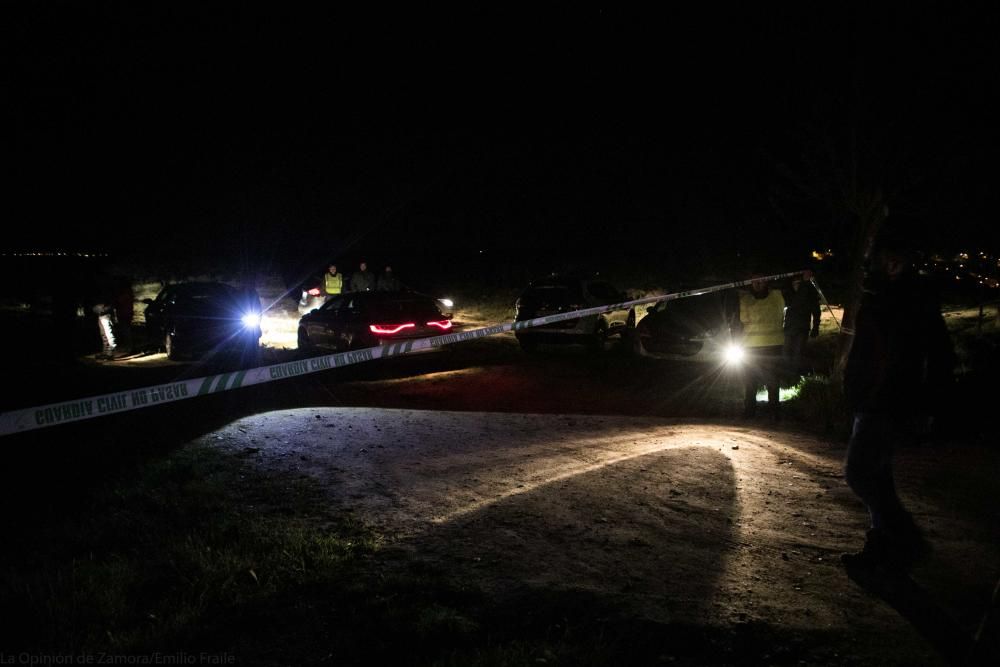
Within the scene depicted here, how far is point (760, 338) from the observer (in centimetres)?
856

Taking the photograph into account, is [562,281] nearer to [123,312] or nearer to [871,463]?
[123,312]

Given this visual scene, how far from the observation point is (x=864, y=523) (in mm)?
4477

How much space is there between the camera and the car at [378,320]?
12.7 metres

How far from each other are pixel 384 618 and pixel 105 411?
8.63 ft

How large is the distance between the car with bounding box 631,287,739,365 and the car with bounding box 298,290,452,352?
4089 mm

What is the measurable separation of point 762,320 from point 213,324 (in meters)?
11.1

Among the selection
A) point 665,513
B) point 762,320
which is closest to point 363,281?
point 762,320

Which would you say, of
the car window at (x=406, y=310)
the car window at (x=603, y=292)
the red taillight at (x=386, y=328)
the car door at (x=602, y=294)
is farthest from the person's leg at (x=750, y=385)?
the red taillight at (x=386, y=328)

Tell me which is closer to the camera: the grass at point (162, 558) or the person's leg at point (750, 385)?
the grass at point (162, 558)

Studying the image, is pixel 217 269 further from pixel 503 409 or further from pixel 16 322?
pixel 503 409

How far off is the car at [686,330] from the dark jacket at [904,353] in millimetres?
8797

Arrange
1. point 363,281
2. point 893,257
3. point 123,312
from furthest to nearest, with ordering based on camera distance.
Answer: point 363,281 → point 123,312 → point 893,257

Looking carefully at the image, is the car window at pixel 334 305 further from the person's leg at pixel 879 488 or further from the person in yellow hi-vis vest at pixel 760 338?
the person's leg at pixel 879 488

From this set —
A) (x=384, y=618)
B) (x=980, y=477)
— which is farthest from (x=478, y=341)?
(x=384, y=618)
